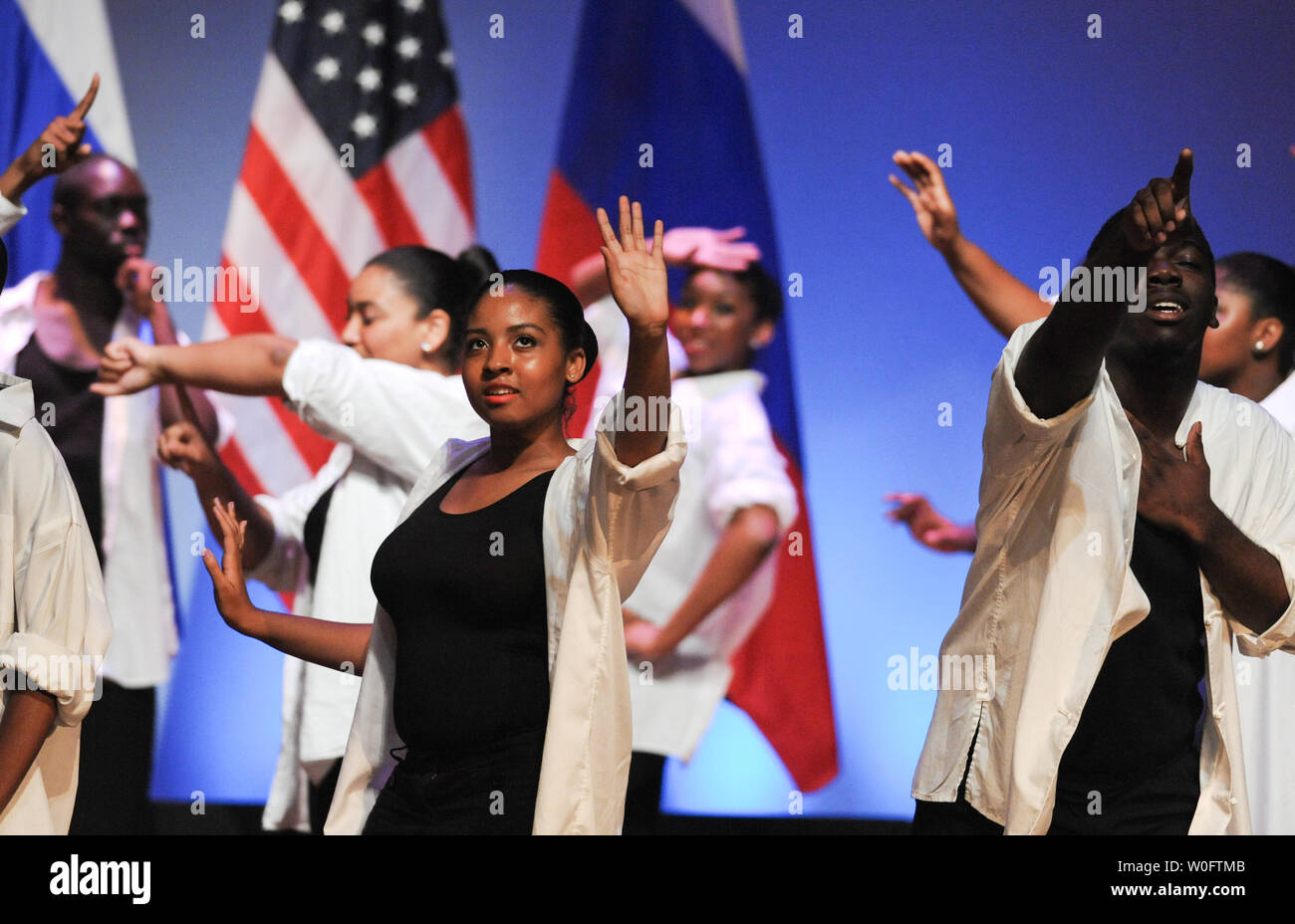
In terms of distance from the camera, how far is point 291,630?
8.18 ft

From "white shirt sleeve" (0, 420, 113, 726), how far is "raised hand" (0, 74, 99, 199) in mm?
718

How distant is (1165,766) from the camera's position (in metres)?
2.27

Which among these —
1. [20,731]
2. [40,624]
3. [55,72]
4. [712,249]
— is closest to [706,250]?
[712,249]

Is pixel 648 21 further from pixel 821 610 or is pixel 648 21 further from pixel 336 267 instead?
pixel 821 610

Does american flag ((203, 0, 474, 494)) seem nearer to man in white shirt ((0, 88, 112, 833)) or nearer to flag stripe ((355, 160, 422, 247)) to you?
flag stripe ((355, 160, 422, 247))

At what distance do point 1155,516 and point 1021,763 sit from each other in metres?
0.53

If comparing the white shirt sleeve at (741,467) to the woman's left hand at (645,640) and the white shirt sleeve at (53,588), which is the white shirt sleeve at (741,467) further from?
the white shirt sleeve at (53,588)

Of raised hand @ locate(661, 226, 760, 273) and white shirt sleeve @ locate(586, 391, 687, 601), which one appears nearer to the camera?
white shirt sleeve @ locate(586, 391, 687, 601)

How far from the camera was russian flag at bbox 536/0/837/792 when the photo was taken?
4.75m

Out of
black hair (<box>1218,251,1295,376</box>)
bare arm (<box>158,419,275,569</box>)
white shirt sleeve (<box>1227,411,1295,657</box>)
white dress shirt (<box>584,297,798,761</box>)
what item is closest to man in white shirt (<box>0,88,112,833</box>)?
bare arm (<box>158,419,275,569</box>)

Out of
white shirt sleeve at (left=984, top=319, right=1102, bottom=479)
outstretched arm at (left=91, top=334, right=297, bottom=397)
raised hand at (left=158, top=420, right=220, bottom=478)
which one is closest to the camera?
white shirt sleeve at (left=984, top=319, right=1102, bottom=479)

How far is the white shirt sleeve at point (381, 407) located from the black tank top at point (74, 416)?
121 centimetres

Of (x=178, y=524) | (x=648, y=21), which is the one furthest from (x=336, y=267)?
(x=648, y=21)

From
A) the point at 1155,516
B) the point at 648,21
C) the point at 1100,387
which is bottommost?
the point at 1155,516
